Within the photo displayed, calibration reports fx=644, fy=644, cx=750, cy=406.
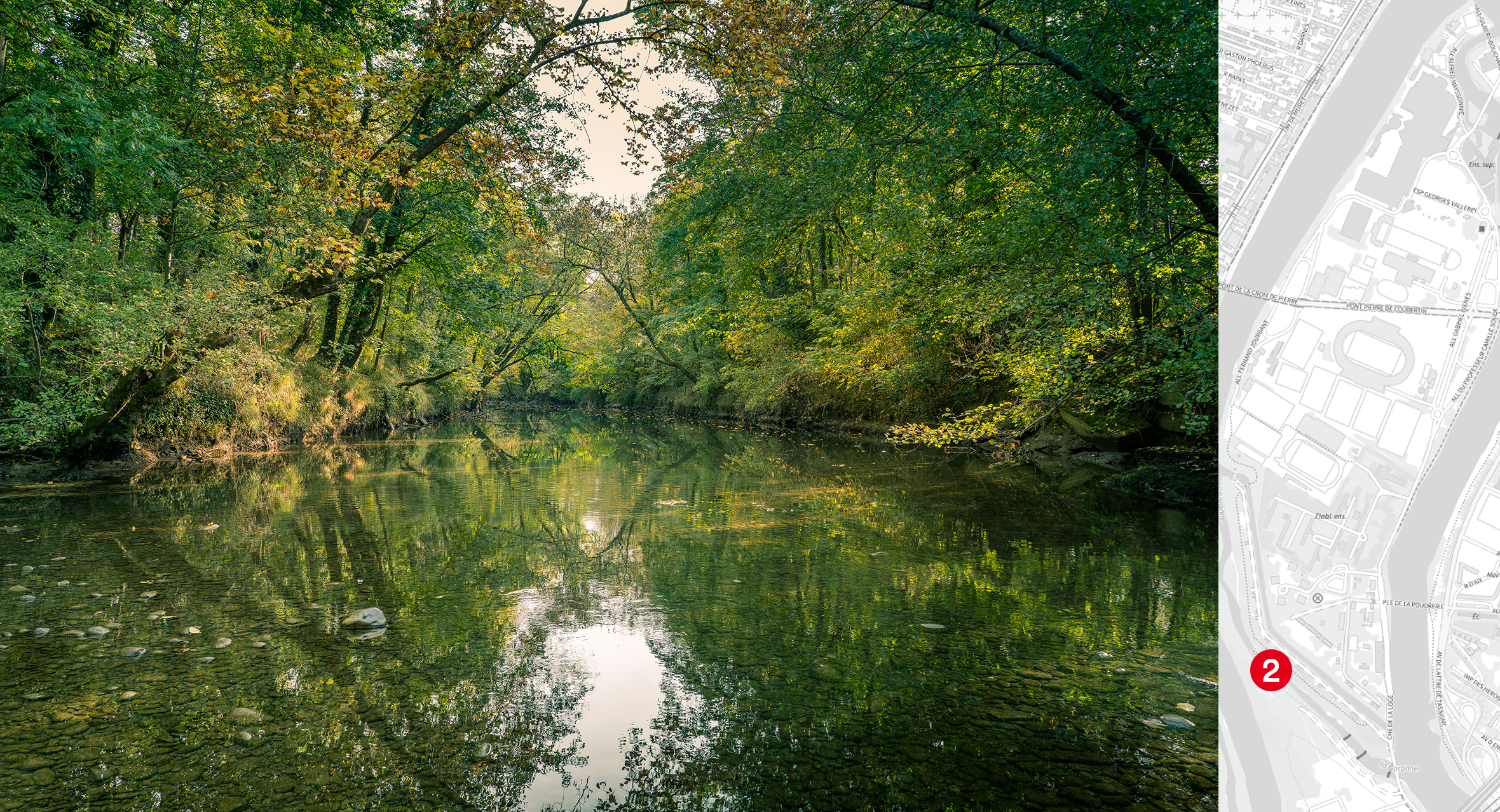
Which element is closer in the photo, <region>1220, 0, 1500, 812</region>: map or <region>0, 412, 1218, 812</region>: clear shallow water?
<region>1220, 0, 1500, 812</region>: map

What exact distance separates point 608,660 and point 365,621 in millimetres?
1801

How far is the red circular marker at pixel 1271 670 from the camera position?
5.41 ft

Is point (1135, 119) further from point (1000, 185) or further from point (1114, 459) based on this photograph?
point (1114, 459)

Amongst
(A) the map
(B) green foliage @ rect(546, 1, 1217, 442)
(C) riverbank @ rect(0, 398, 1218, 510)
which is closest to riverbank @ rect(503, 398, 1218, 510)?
(C) riverbank @ rect(0, 398, 1218, 510)

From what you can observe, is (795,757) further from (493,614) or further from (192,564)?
(192,564)

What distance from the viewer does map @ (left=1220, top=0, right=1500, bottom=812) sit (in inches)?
63.6

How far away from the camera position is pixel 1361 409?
1700mm

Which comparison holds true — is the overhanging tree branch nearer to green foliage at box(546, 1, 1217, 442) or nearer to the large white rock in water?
green foliage at box(546, 1, 1217, 442)

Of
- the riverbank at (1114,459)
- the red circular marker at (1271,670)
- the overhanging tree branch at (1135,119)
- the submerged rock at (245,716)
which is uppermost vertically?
the overhanging tree branch at (1135,119)

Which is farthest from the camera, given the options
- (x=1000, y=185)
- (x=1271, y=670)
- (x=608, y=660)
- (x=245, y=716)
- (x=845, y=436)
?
(x=845, y=436)

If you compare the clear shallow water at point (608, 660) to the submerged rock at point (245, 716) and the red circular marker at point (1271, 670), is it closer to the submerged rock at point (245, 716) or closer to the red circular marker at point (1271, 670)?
the submerged rock at point (245, 716)

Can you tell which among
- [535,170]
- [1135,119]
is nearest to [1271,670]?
[1135,119]

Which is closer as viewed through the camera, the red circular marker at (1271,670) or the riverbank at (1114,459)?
the red circular marker at (1271,670)

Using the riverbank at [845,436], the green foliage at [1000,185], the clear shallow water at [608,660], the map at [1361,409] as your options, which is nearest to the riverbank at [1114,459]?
the riverbank at [845,436]
